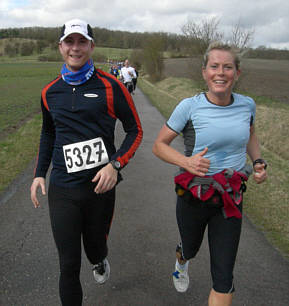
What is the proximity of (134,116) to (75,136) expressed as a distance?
1.57 feet

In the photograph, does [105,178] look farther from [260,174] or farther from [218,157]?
[260,174]

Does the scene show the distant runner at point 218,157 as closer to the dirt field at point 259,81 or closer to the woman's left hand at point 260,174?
the woman's left hand at point 260,174

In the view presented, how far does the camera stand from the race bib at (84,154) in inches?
90.2

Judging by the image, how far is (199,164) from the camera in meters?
2.12

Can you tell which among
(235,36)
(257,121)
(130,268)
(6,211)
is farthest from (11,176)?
(235,36)

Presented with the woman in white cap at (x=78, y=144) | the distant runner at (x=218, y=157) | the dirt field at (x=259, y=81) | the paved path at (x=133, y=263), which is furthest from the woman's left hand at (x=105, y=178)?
the dirt field at (x=259, y=81)

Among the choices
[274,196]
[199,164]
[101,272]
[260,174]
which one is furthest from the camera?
[274,196]

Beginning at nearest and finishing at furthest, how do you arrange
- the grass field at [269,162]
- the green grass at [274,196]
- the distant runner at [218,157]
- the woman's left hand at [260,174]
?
the distant runner at [218,157]
the woman's left hand at [260,174]
the green grass at [274,196]
the grass field at [269,162]

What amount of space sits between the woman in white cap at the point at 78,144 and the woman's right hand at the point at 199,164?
0.50 meters

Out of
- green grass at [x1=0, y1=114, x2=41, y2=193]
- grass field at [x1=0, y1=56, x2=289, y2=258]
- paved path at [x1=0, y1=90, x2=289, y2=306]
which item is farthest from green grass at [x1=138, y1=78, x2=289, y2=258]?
green grass at [x1=0, y1=114, x2=41, y2=193]

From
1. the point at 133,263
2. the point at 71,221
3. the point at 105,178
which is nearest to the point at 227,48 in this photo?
the point at 105,178

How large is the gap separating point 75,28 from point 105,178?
103cm

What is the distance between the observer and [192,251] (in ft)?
8.79

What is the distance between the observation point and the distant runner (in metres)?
2.22
